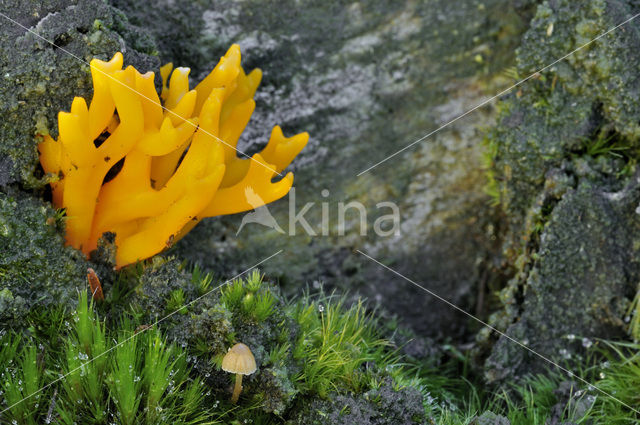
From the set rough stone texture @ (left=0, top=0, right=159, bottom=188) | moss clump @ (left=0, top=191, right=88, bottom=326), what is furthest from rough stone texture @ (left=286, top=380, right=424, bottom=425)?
rough stone texture @ (left=0, top=0, right=159, bottom=188)

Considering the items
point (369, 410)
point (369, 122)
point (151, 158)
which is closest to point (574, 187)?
point (369, 122)

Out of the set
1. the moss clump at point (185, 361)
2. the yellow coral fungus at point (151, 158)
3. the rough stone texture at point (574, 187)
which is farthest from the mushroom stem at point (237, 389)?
the rough stone texture at point (574, 187)

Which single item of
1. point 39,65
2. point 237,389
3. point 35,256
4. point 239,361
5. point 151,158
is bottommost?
point 237,389

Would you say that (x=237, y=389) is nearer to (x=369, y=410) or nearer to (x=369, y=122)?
(x=369, y=410)

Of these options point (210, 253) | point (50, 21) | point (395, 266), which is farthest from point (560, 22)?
point (50, 21)

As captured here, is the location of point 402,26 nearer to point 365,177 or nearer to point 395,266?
point 365,177

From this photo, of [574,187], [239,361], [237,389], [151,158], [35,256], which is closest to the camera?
[239,361]

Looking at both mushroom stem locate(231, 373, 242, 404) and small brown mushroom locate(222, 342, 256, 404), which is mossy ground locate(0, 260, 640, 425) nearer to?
mushroom stem locate(231, 373, 242, 404)
